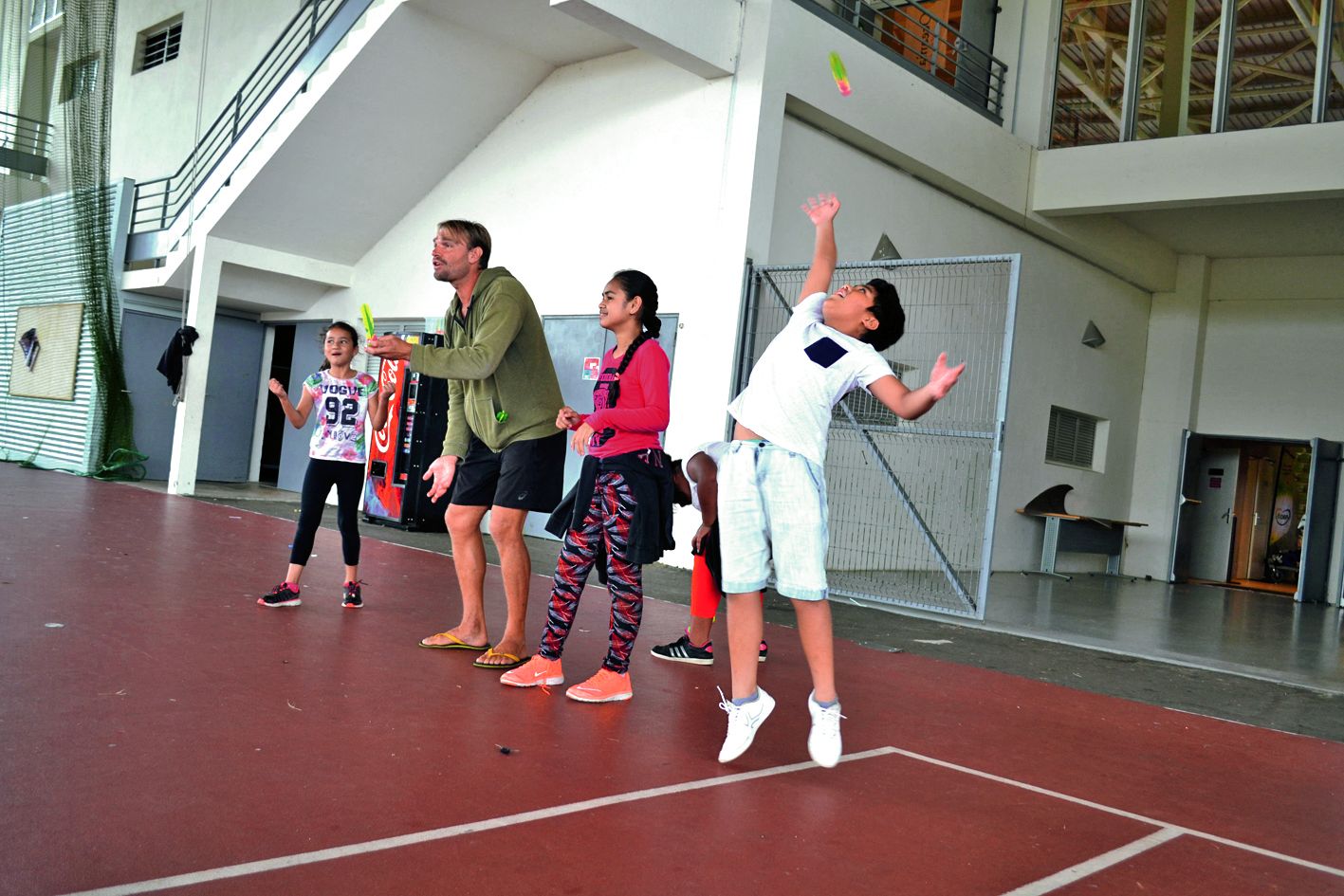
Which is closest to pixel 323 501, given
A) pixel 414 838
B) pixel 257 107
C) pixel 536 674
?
pixel 536 674

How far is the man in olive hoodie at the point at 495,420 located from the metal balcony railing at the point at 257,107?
730cm

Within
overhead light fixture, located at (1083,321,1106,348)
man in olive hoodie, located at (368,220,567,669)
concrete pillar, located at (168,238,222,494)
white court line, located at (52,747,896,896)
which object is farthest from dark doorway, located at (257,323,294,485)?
white court line, located at (52,747,896,896)

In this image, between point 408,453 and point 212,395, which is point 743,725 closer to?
point 408,453

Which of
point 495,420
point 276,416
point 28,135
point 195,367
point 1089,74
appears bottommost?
point 276,416

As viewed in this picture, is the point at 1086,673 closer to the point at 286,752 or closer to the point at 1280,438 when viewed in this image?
the point at 286,752

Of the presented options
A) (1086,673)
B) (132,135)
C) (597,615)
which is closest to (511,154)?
(597,615)

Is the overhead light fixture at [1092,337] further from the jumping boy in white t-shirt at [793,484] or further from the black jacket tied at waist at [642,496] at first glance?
the jumping boy in white t-shirt at [793,484]

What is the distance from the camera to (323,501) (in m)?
5.69

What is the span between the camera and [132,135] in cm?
1783

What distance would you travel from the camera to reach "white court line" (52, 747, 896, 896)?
2.18 meters

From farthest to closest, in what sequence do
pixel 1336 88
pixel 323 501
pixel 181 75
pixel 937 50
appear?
pixel 181 75
pixel 937 50
pixel 1336 88
pixel 323 501

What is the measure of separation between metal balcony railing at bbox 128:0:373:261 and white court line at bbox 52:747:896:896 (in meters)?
9.59

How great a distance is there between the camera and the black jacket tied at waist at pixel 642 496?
414 centimetres

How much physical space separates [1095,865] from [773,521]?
1359 mm
